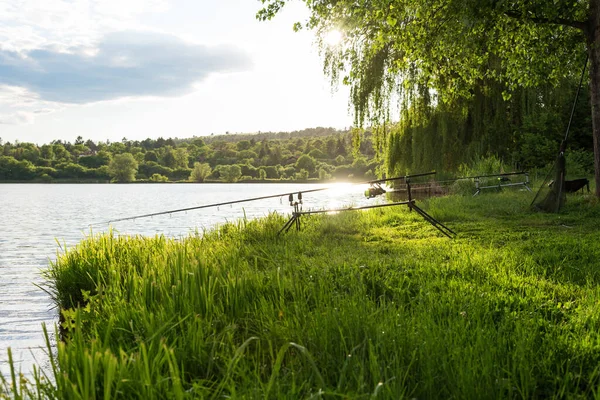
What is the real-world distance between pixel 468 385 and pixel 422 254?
4.07 meters

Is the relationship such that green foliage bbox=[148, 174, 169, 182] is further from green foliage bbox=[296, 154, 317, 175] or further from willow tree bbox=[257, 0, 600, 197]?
willow tree bbox=[257, 0, 600, 197]

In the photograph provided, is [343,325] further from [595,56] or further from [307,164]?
[307,164]

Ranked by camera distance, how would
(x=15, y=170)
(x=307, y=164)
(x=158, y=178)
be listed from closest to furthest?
(x=15, y=170)
(x=158, y=178)
(x=307, y=164)

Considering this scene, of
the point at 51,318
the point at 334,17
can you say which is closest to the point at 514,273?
the point at 51,318

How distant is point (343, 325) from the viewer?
325cm

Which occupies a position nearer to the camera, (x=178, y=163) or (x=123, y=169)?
(x=123, y=169)

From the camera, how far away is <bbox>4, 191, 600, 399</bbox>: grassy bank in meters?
2.56

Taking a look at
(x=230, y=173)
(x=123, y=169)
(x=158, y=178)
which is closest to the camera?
(x=230, y=173)

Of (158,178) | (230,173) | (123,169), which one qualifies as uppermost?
(123,169)

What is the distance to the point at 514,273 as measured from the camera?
5.16 m

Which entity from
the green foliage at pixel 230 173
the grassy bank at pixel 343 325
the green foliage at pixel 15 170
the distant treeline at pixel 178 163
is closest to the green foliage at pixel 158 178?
the distant treeline at pixel 178 163

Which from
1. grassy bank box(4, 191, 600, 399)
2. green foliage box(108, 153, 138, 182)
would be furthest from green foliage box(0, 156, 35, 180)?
grassy bank box(4, 191, 600, 399)

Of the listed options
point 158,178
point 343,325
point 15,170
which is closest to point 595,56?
point 343,325

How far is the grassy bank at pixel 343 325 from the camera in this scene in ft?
8.41
